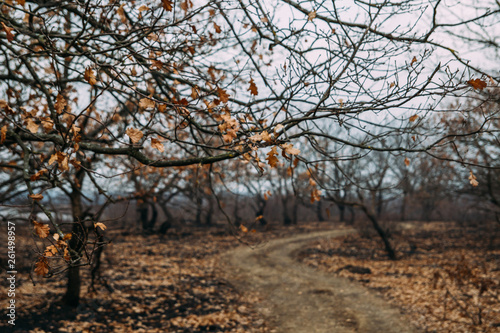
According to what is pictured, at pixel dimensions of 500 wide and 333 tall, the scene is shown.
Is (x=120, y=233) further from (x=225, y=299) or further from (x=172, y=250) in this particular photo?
(x=225, y=299)

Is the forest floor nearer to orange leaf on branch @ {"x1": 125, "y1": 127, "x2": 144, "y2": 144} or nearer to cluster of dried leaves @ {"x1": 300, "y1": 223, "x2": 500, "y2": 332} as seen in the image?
cluster of dried leaves @ {"x1": 300, "y1": 223, "x2": 500, "y2": 332}

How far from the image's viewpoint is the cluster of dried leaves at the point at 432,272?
21.4 ft

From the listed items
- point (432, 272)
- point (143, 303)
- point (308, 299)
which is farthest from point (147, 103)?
point (432, 272)

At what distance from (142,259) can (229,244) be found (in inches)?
220

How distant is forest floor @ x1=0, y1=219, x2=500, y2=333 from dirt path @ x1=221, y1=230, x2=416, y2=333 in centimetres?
2

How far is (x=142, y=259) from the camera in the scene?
12.6 metres

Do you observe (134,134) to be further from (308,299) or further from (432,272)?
(432,272)

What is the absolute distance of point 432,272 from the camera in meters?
9.98

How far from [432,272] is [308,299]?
13.5ft

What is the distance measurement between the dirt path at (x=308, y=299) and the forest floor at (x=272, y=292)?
0.02 m

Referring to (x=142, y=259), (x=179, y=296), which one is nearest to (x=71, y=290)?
(x=179, y=296)

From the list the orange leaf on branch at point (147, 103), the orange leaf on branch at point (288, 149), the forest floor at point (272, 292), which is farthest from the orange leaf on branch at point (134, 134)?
the forest floor at point (272, 292)

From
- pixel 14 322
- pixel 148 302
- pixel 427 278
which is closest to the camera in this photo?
pixel 14 322

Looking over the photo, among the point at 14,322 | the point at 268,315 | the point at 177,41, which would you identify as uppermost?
the point at 177,41
